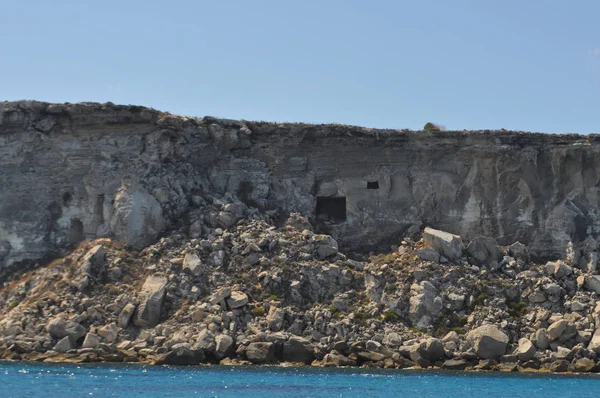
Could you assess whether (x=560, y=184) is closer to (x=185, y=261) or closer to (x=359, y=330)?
(x=359, y=330)

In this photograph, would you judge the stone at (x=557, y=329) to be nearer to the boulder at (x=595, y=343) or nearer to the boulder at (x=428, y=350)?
the boulder at (x=595, y=343)

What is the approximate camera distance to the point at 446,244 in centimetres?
4781

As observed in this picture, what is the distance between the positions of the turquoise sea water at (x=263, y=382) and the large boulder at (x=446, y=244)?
28.2 ft

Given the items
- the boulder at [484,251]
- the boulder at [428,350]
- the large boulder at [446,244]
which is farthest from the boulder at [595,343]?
the large boulder at [446,244]

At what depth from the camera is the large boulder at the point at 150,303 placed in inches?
1705

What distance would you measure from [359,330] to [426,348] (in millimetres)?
3073

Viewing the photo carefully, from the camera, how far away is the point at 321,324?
142ft

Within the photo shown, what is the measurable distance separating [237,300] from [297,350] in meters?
3.58

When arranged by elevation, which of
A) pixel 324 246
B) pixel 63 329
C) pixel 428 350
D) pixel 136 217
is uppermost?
pixel 136 217

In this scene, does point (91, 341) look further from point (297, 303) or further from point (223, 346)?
point (297, 303)

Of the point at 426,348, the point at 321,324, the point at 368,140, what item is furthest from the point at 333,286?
the point at 368,140

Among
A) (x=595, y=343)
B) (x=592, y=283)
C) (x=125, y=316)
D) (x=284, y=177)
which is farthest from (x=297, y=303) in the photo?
(x=592, y=283)

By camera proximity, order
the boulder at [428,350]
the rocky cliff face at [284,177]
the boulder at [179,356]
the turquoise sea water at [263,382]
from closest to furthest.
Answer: the turquoise sea water at [263,382] → the boulder at [179,356] → the boulder at [428,350] → the rocky cliff face at [284,177]

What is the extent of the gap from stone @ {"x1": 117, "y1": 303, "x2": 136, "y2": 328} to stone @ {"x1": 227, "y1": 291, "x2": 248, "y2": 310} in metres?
4.03
